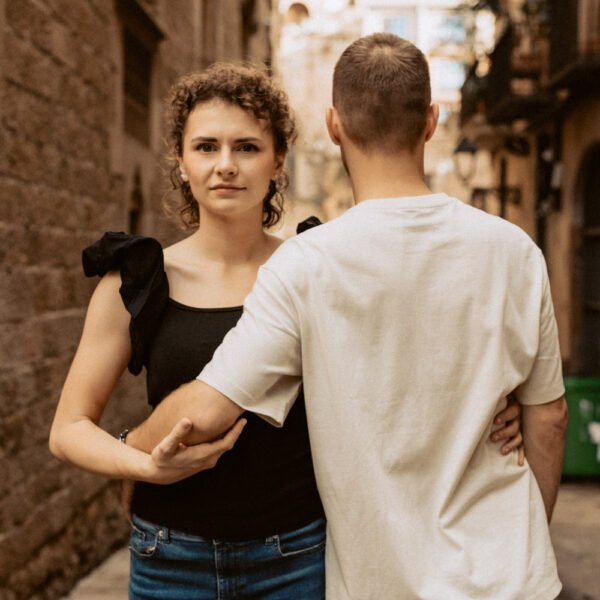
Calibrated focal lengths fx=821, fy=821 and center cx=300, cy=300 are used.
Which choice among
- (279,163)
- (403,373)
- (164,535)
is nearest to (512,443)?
(403,373)

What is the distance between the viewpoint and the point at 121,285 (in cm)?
175

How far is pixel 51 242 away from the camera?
4121 mm

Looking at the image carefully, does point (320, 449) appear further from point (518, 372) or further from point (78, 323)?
point (78, 323)

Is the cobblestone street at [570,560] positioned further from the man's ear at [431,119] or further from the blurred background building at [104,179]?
the man's ear at [431,119]

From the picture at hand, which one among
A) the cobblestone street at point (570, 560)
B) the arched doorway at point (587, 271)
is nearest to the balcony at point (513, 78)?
the arched doorway at point (587, 271)

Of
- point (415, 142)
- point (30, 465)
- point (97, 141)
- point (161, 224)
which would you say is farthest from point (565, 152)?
point (415, 142)

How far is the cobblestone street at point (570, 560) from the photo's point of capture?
4430 mm

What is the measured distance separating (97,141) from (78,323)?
1.14 m

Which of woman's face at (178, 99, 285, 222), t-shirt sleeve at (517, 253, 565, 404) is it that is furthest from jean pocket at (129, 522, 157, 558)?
t-shirt sleeve at (517, 253, 565, 404)

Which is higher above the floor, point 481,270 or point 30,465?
point 481,270

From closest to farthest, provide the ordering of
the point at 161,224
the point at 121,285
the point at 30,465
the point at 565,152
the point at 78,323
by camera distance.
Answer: the point at 121,285 → the point at 30,465 → the point at 78,323 → the point at 161,224 → the point at 565,152

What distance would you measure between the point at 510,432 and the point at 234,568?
67 cm

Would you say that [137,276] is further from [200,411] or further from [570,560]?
[570,560]

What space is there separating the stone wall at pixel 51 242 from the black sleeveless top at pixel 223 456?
1967 millimetres
